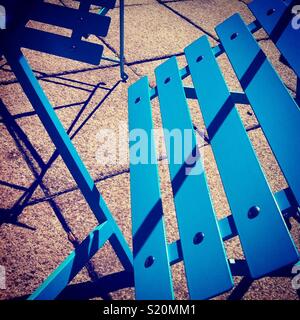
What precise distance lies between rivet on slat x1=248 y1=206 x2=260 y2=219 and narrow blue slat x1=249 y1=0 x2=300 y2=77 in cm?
77

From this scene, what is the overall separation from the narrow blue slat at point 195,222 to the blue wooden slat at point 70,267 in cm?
40

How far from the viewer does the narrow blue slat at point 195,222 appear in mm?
1084

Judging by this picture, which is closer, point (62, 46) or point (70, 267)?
point (70, 267)

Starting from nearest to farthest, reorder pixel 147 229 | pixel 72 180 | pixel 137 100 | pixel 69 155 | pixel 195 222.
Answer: pixel 195 222 < pixel 147 229 < pixel 69 155 < pixel 137 100 < pixel 72 180

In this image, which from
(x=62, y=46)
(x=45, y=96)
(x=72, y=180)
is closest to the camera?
(x=45, y=96)

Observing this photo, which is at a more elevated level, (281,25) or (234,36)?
(234,36)

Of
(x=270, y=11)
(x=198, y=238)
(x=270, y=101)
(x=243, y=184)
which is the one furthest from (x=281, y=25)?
(x=198, y=238)

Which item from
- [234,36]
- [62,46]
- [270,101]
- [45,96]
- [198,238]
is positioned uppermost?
[62,46]

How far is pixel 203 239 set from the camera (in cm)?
117

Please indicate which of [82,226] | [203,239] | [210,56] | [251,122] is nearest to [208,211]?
[203,239]

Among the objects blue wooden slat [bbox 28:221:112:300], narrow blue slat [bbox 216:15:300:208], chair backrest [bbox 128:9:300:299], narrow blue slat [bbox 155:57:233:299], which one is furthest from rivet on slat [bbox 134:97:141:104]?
blue wooden slat [bbox 28:221:112:300]

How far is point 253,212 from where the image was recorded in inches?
43.9

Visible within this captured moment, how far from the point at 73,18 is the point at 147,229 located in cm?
180

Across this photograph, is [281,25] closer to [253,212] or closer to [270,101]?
[270,101]
